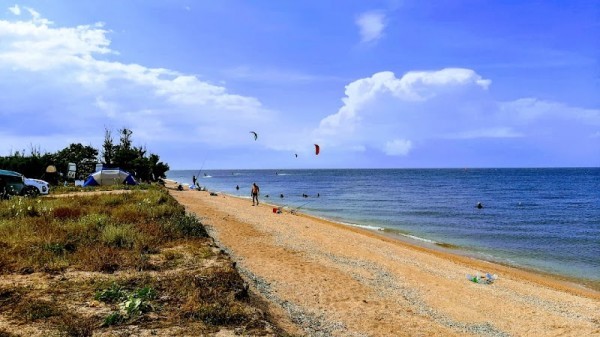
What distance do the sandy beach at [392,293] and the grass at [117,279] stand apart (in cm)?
184

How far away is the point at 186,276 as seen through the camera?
8.16m

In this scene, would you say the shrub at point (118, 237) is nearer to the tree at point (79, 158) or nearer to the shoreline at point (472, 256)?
the shoreline at point (472, 256)

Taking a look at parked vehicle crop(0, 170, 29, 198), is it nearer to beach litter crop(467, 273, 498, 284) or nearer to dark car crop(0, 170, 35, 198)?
dark car crop(0, 170, 35, 198)

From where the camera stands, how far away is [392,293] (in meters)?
12.0

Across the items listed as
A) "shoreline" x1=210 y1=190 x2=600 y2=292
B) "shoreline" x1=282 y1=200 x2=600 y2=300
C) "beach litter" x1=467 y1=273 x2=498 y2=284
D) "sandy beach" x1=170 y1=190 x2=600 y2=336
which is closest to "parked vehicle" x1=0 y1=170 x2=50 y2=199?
"sandy beach" x1=170 y1=190 x2=600 y2=336

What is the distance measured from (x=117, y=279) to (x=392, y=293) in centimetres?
745

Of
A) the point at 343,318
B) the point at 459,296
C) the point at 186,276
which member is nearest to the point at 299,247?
the point at 459,296

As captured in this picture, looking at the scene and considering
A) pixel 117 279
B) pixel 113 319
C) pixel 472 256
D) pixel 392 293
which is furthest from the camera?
pixel 472 256

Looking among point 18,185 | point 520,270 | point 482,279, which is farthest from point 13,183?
point 520,270

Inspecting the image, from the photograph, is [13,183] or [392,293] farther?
[13,183]

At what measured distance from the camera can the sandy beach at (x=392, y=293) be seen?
31.4ft

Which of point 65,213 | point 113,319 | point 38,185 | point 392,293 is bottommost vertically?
point 392,293

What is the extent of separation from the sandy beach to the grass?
184 centimetres

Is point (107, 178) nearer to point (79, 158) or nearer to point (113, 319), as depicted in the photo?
point (79, 158)
